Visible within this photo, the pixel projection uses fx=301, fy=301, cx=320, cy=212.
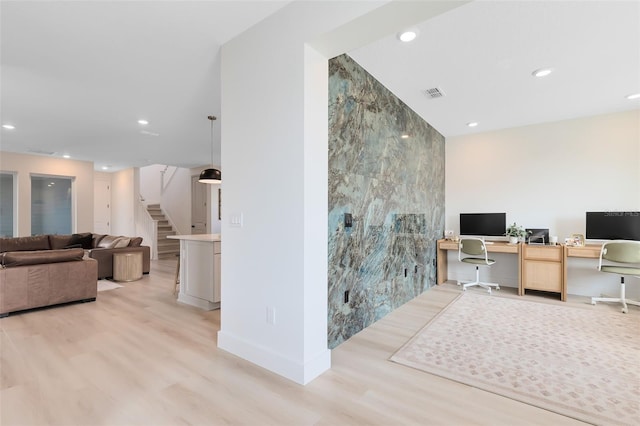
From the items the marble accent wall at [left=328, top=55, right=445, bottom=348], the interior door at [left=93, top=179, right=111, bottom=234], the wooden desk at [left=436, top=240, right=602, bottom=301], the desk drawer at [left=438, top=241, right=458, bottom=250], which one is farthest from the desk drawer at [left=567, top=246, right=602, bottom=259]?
the interior door at [left=93, top=179, right=111, bottom=234]

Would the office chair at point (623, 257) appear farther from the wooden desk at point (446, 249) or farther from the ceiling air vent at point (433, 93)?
the ceiling air vent at point (433, 93)

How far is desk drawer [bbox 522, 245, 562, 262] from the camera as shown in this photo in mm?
4316

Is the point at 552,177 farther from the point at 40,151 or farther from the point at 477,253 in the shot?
the point at 40,151

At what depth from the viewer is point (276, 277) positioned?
2.26 meters

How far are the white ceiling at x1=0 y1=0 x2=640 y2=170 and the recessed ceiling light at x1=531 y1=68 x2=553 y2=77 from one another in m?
0.08

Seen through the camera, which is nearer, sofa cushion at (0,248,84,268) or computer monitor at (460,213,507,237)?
sofa cushion at (0,248,84,268)

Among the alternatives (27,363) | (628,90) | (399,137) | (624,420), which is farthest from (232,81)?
(628,90)

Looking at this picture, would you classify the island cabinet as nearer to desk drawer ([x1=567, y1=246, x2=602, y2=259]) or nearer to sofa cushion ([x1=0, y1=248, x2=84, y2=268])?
desk drawer ([x1=567, y1=246, x2=602, y2=259])

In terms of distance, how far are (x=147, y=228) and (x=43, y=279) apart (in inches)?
193

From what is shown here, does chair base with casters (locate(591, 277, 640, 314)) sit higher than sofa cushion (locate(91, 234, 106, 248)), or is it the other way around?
sofa cushion (locate(91, 234, 106, 248))

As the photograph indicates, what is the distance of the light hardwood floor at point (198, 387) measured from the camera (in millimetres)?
1741

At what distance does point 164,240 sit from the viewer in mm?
8875

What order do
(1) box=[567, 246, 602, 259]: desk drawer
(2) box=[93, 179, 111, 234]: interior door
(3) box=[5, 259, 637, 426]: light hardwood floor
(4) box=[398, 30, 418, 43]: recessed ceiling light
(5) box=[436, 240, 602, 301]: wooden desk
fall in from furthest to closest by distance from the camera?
(2) box=[93, 179, 111, 234]: interior door < (5) box=[436, 240, 602, 301]: wooden desk < (1) box=[567, 246, 602, 259]: desk drawer < (4) box=[398, 30, 418, 43]: recessed ceiling light < (3) box=[5, 259, 637, 426]: light hardwood floor

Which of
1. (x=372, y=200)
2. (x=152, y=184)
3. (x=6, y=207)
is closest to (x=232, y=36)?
(x=372, y=200)
